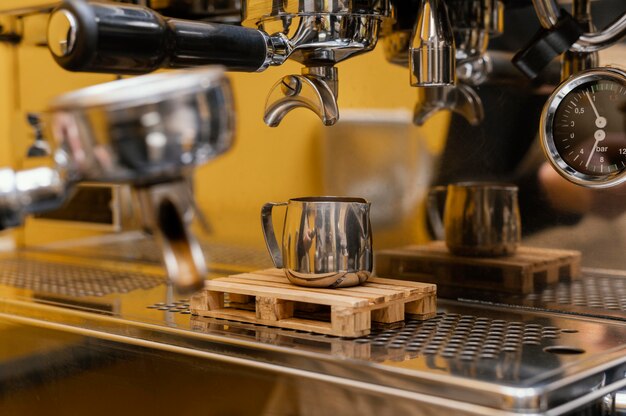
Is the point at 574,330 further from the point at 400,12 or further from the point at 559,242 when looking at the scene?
the point at 400,12

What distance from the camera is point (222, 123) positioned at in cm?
60

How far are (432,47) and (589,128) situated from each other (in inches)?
10.4

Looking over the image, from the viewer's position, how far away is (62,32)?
0.78m

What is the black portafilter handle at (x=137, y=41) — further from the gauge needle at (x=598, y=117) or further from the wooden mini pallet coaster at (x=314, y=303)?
the gauge needle at (x=598, y=117)

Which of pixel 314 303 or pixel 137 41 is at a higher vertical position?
pixel 137 41

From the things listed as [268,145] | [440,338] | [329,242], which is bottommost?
[440,338]

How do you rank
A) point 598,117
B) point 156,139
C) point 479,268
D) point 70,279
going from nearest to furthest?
1. point 156,139
2. point 598,117
3. point 479,268
4. point 70,279

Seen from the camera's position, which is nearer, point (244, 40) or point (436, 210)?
point (244, 40)

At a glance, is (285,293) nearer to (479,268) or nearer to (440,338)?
(440,338)

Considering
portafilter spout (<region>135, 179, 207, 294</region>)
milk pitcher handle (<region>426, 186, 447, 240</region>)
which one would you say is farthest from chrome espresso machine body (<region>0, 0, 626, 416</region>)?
milk pitcher handle (<region>426, 186, 447, 240</region>)

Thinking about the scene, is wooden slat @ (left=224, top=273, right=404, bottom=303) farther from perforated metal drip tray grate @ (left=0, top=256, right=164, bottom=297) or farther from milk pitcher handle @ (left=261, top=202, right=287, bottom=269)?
perforated metal drip tray grate @ (left=0, top=256, right=164, bottom=297)

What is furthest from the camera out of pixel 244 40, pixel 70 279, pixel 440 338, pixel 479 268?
pixel 70 279

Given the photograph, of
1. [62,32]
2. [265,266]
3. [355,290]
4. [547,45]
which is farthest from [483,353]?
[265,266]

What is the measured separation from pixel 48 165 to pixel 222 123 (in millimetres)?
144
